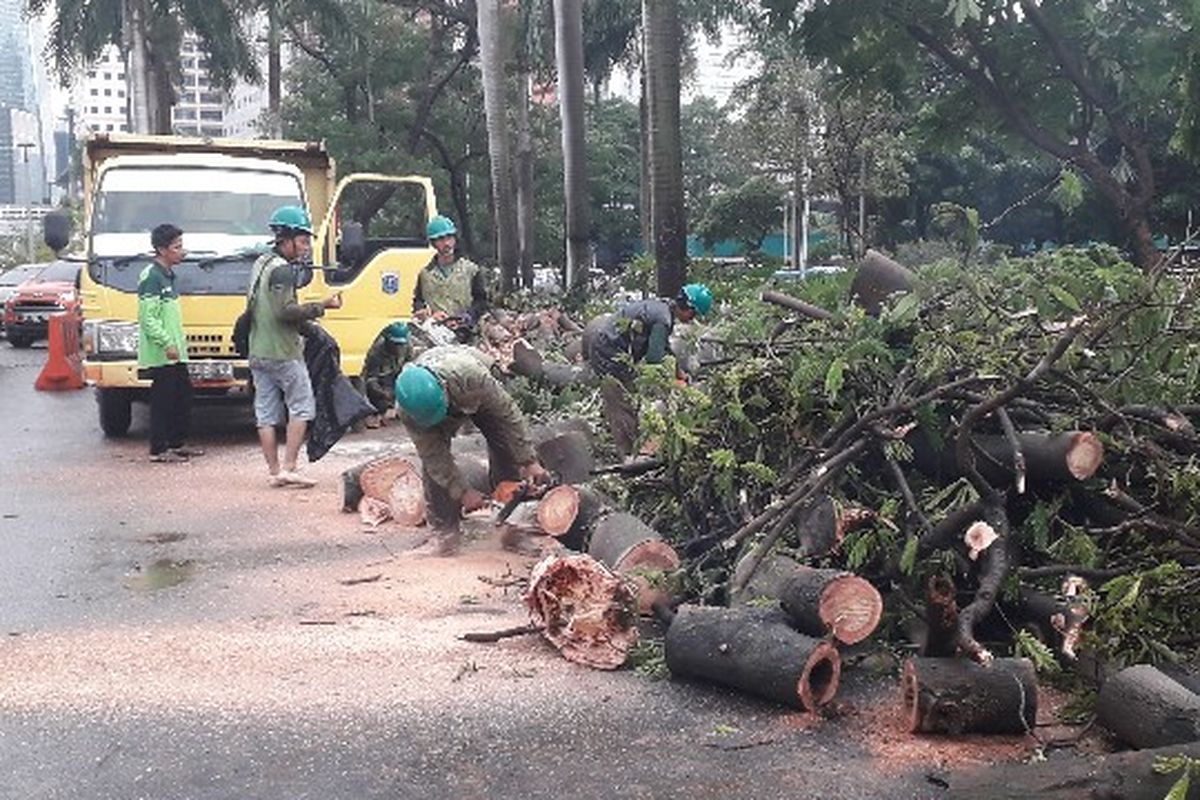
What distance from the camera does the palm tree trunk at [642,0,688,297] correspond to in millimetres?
14562

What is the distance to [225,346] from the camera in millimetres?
12047

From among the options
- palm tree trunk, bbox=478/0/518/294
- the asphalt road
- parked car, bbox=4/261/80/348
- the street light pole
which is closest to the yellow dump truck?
the asphalt road

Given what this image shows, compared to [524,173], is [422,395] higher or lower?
lower

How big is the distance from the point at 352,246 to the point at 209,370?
1804 mm

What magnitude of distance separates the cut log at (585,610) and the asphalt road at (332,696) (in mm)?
101

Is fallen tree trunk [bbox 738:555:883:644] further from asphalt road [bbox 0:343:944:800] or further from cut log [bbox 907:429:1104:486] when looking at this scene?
cut log [bbox 907:429:1104:486]

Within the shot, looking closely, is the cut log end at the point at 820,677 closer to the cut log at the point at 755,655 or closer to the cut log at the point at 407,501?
the cut log at the point at 755,655

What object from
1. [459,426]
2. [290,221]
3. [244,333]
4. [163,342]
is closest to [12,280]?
[163,342]

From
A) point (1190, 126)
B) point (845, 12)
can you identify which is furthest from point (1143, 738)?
point (845, 12)

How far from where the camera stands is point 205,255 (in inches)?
484

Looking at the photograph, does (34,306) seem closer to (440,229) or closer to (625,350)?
(440,229)

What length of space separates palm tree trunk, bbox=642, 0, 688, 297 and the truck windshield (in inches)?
155

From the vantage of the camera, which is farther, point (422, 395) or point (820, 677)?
point (422, 395)

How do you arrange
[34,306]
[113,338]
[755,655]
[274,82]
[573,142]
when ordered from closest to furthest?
[755,655], [113,338], [573,142], [34,306], [274,82]
